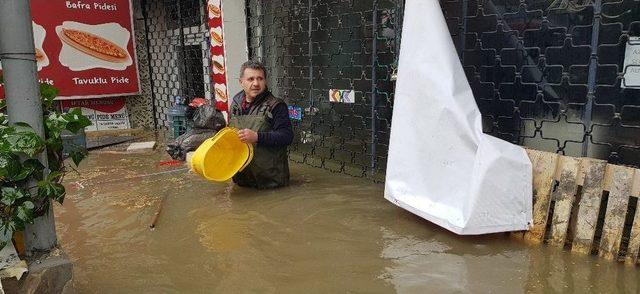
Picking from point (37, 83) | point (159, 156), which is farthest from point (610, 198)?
point (159, 156)

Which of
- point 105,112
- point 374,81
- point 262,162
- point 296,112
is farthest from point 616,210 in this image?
point 105,112

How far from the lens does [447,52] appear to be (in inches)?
123

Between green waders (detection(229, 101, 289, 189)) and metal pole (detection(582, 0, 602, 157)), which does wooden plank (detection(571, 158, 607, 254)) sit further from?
green waders (detection(229, 101, 289, 189))

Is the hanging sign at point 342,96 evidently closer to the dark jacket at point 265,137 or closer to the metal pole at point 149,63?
the dark jacket at point 265,137

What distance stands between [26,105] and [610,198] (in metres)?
3.07

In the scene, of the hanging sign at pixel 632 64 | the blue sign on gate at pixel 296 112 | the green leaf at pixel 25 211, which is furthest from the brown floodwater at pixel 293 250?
the blue sign on gate at pixel 296 112

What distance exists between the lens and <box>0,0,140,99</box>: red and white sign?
7.74m

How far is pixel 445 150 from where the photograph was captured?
316 cm

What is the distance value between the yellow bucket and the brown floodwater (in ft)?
0.96

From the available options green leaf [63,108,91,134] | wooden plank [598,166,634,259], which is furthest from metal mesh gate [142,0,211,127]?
wooden plank [598,166,634,259]

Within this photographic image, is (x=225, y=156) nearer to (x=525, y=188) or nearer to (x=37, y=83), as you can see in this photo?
(x=37, y=83)

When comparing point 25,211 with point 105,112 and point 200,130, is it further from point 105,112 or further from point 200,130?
point 105,112

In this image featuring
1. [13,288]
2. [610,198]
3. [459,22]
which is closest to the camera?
[13,288]

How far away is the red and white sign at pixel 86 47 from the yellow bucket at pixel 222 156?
5054 mm
